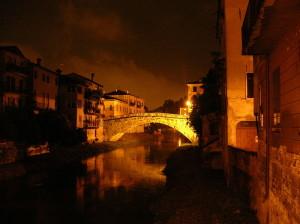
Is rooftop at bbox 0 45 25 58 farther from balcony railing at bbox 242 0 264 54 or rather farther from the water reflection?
balcony railing at bbox 242 0 264 54

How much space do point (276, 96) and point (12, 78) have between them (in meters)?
31.5

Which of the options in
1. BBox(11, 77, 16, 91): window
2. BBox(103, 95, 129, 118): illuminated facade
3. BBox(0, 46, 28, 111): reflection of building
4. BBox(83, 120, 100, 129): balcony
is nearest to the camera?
BBox(0, 46, 28, 111): reflection of building

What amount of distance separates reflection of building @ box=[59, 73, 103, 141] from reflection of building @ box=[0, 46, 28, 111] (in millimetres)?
9249

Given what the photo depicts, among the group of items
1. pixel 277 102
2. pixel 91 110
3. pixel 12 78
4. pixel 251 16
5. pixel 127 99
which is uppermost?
pixel 127 99

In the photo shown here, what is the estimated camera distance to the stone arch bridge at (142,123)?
48.2 m

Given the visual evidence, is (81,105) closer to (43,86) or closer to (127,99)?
(43,86)

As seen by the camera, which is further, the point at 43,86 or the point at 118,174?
the point at 43,86

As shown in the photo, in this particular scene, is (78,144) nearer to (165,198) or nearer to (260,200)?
(165,198)

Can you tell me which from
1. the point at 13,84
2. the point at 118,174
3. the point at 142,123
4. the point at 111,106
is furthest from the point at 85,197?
the point at 111,106

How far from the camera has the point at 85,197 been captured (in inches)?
762

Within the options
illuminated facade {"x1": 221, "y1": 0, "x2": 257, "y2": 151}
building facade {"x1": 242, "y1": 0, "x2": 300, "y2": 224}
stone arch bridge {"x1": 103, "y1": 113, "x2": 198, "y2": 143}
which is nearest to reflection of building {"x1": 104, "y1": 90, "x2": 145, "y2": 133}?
stone arch bridge {"x1": 103, "y1": 113, "x2": 198, "y2": 143}

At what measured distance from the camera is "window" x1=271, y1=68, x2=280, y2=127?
6508 mm

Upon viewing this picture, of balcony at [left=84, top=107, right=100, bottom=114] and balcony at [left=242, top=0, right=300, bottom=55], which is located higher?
balcony at [left=84, top=107, right=100, bottom=114]

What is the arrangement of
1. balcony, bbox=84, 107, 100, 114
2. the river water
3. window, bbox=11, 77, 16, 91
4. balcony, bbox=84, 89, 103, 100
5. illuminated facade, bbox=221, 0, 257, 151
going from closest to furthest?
the river water
illuminated facade, bbox=221, 0, 257, 151
window, bbox=11, 77, 16, 91
balcony, bbox=84, 107, 100, 114
balcony, bbox=84, 89, 103, 100
